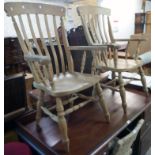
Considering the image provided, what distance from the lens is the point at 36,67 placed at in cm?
110

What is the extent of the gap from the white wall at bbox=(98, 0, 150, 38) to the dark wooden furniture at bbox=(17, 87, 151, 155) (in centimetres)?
304

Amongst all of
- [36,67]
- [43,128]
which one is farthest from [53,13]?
[43,128]

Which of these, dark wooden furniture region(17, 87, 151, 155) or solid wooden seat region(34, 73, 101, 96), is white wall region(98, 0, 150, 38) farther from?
solid wooden seat region(34, 73, 101, 96)

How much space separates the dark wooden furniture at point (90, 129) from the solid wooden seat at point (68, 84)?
0.33 meters

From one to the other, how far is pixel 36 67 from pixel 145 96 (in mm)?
1138

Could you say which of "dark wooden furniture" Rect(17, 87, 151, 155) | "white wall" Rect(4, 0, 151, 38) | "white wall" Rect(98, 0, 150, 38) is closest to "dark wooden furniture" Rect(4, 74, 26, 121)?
"dark wooden furniture" Rect(17, 87, 151, 155)

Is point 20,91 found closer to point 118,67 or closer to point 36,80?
point 36,80

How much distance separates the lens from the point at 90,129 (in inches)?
48.4

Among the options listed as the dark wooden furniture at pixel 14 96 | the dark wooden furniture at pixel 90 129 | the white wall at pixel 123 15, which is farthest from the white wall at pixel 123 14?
the dark wooden furniture at pixel 14 96

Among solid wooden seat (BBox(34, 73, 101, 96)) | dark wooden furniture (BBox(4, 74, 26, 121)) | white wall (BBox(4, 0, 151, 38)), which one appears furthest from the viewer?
white wall (BBox(4, 0, 151, 38))

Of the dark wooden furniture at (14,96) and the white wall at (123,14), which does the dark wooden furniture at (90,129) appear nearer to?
the dark wooden furniture at (14,96)

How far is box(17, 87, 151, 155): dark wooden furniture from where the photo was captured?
3.50ft

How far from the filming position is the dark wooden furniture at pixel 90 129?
1.07 meters
